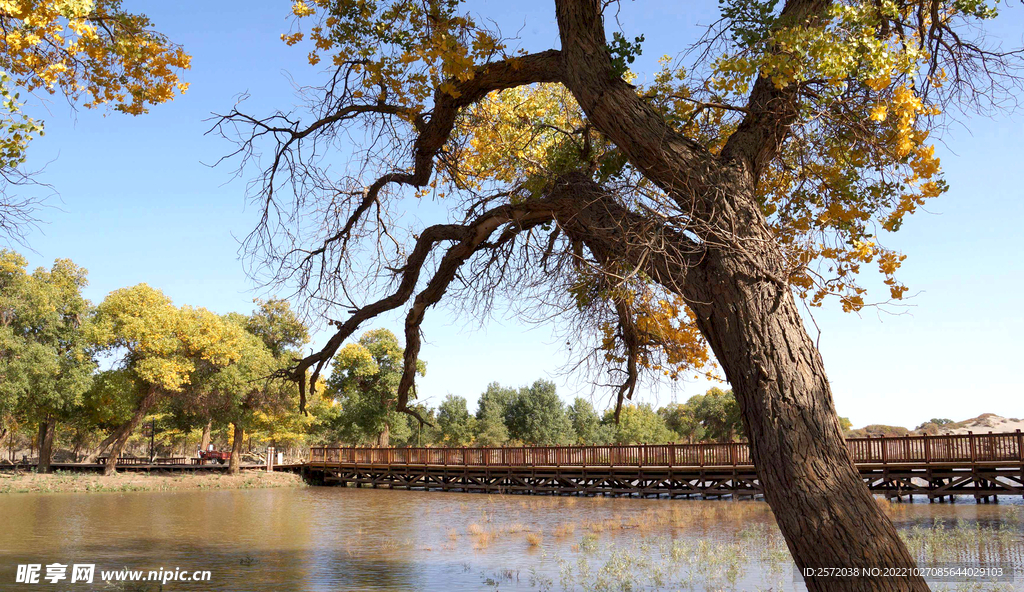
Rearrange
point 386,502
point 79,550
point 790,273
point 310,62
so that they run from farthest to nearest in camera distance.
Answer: point 386,502 → point 79,550 → point 310,62 → point 790,273

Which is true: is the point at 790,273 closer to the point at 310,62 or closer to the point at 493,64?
the point at 493,64

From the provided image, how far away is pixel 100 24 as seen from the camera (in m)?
6.15

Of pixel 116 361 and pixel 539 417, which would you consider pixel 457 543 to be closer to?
pixel 116 361

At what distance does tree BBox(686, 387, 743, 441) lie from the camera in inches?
1683

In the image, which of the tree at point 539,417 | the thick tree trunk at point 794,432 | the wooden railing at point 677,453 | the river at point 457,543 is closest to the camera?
the thick tree trunk at point 794,432

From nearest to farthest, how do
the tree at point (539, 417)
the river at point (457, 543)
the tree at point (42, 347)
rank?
the river at point (457, 543) < the tree at point (42, 347) < the tree at point (539, 417)

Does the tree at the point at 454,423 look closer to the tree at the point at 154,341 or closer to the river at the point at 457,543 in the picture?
the tree at the point at 154,341

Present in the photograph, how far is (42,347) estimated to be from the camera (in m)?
28.8

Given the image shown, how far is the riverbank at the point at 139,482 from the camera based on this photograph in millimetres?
26047

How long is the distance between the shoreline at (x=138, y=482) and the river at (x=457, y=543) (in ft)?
15.0

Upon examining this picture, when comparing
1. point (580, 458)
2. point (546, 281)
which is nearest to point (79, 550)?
point (546, 281)

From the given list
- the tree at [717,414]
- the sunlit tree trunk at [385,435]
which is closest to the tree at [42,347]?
the sunlit tree trunk at [385,435]

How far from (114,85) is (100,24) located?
51 cm

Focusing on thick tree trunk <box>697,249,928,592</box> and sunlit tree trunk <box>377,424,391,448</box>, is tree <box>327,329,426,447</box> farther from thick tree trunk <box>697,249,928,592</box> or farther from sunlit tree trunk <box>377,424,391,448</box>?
thick tree trunk <box>697,249,928,592</box>
